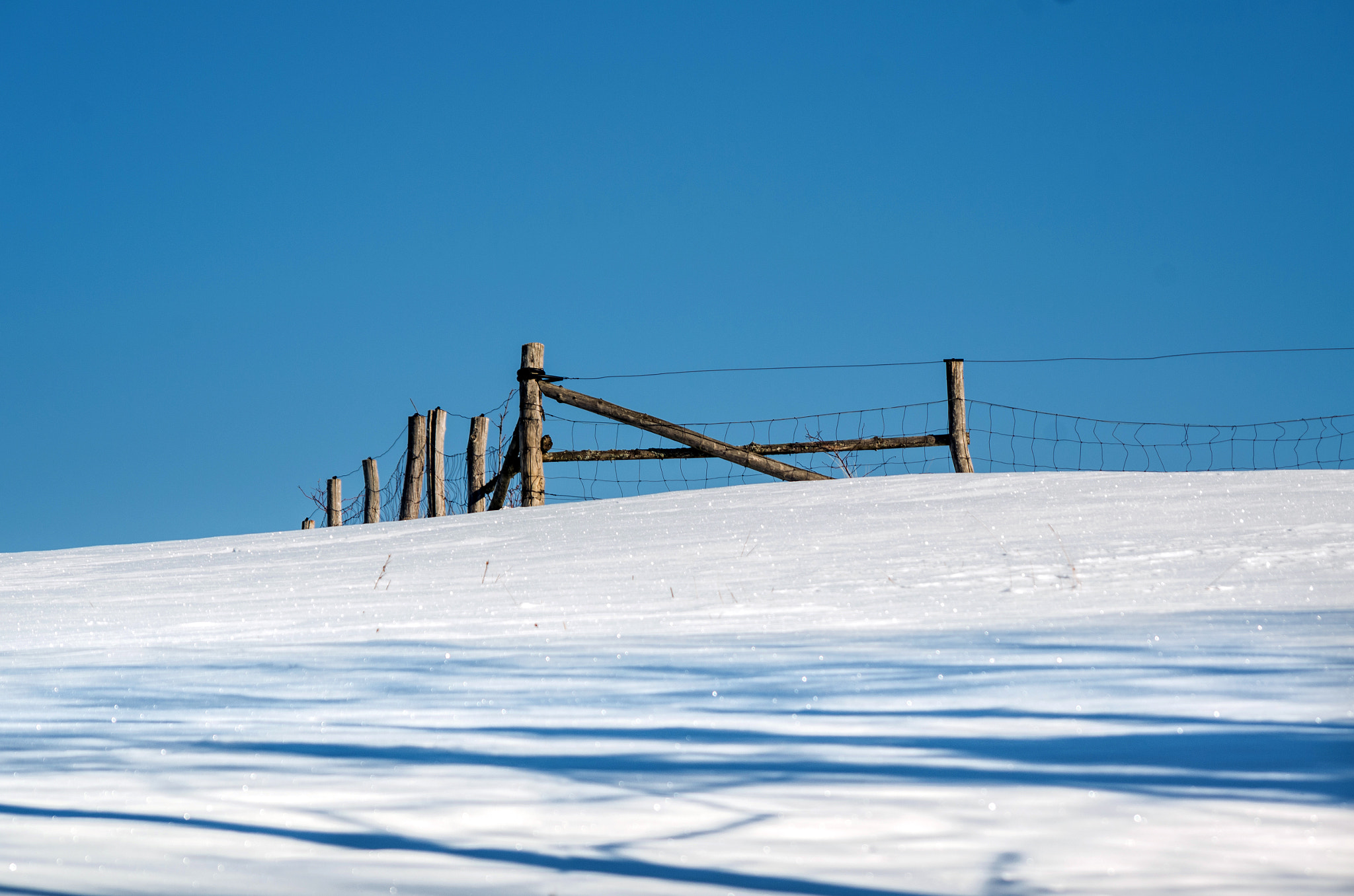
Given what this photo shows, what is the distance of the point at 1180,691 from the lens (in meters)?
1.59

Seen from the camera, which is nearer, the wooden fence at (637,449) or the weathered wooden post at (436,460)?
the wooden fence at (637,449)

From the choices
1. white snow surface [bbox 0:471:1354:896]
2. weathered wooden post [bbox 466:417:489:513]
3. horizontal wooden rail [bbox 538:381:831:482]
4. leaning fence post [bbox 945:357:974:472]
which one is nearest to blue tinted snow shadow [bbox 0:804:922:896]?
white snow surface [bbox 0:471:1354:896]

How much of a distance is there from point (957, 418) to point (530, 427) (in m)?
3.34

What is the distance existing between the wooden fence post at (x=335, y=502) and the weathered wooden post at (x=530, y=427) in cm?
821

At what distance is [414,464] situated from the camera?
36.3 ft

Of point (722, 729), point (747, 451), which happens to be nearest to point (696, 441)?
point (747, 451)

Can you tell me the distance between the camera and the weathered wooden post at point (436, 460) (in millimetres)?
A: 10734

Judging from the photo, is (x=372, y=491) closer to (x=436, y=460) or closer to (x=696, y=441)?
(x=436, y=460)

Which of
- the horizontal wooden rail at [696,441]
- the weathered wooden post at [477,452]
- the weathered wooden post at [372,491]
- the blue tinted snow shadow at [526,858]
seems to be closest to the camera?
the blue tinted snow shadow at [526,858]

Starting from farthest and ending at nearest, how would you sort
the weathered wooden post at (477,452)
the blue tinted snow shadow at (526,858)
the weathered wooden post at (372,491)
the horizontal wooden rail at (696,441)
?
the weathered wooden post at (372,491) → the weathered wooden post at (477,452) → the horizontal wooden rail at (696,441) → the blue tinted snow shadow at (526,858)

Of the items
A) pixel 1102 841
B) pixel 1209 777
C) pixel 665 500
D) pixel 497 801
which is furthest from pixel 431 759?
pixel 665 500

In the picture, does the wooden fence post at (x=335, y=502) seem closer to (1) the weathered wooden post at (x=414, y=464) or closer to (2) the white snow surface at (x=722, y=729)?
(1) the weathered wooden post at (x=414, y=464)

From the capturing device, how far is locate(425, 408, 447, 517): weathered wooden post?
1073 centimetres

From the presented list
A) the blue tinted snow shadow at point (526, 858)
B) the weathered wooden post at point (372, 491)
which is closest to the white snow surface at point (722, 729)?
the blue tinted snow shadow at point (526, 858)
